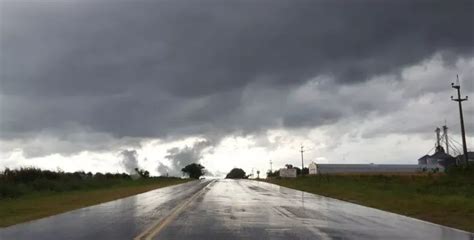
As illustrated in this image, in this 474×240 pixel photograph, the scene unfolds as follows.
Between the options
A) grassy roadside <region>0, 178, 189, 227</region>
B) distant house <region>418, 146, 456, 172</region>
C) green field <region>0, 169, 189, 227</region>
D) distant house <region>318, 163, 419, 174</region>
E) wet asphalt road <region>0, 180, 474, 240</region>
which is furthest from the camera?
distant house <region>318, 163, 419, 174</region>

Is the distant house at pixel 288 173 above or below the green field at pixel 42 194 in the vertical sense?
above

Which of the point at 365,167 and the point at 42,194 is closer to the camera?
the point at 42,194

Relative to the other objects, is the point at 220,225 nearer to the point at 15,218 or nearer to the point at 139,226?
the point at 139,226

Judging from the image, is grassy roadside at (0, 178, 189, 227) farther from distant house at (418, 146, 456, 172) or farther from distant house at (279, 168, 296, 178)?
distant house at (418, 146, 456, 172)

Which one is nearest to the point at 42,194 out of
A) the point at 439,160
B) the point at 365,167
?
the point at 439,160

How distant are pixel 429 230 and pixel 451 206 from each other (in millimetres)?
10036

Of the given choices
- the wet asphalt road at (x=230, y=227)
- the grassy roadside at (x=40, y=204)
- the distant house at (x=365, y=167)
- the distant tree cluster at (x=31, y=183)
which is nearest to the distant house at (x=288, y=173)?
the distant house at (x=365, y=167)

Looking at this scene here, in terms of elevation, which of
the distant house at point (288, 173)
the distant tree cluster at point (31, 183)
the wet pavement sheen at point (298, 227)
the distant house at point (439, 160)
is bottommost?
the wet pavement sheen at point (298, 227)

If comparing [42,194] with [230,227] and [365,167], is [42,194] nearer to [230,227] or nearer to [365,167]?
[230,227]

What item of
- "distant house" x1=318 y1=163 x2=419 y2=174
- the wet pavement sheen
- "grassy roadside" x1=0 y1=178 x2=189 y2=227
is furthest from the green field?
"distant house" x1=318 y1=163 x2=419 y2=174

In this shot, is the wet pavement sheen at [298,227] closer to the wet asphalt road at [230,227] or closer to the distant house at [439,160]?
the wet asphalt road at [230,227]

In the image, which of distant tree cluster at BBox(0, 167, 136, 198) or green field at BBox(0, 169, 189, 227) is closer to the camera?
green field at BBox(0, 169, 189, 227)

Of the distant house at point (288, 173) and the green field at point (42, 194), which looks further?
the distant house at point (288, 173)

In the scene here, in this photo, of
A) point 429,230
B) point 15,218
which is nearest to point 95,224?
point 15,218
